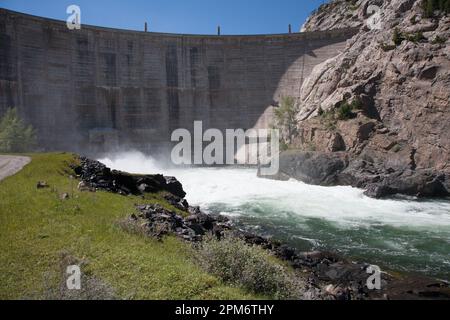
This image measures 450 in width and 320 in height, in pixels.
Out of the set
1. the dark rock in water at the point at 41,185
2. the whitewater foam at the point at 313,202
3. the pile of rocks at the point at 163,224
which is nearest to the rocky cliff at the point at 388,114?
the whitewater foam at the point at 313,202

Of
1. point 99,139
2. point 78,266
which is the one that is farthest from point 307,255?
point 99,139

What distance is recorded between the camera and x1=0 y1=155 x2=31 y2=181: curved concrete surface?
724 inches

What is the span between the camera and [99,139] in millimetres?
52875

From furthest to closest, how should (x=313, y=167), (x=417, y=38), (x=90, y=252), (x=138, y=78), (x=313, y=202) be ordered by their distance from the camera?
(x=138, y=78) < (x=417, y=38) < (x=313, y=167) < (x=313, y=202) < (x=90, y=252)

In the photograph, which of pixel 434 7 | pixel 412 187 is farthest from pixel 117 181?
pixel 434 7

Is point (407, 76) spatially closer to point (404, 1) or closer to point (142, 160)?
→ point (404, 1)

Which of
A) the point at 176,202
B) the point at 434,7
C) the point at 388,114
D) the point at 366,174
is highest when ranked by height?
the point at 434,7

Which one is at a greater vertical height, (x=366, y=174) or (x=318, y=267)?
(x=366, y=174)

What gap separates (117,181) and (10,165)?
6.39 metres

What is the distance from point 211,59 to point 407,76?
104ft

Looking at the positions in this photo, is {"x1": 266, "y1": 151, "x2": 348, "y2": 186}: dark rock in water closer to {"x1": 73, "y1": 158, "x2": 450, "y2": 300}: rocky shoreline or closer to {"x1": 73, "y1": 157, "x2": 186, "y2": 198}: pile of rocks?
{"x1": 73, "y1": 157, "x2": 186, "y2": 198}: pile of rocks

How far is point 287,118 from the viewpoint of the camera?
52844mm

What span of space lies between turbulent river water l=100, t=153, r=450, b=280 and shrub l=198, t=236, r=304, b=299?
8.22 metres

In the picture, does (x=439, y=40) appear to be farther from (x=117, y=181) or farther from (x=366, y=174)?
(x=117, y=181)
